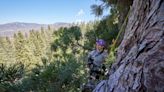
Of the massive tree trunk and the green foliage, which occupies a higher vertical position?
the massive tree trunk

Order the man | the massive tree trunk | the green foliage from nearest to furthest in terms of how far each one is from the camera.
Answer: the massive tree trunk → the man → the green foliage

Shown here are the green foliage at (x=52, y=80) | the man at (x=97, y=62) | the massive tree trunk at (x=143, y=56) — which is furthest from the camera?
the green foliage at (x=52, y=80)

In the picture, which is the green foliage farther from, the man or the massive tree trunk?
the massive tree trunk

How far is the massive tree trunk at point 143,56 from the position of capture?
3781 mm

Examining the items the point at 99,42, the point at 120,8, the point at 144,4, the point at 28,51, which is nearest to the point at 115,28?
the point at 120,8

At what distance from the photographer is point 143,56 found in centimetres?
414

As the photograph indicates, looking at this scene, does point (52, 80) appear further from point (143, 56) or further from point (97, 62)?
point (143, 56)

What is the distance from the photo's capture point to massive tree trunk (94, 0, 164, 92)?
378cm

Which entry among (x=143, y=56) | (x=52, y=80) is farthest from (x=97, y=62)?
(x=143, y=56)

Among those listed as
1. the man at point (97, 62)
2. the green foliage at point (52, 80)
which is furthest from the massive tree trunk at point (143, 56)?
the green foliage at point (52, 80)

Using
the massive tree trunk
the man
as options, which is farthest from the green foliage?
the massive tree trunk

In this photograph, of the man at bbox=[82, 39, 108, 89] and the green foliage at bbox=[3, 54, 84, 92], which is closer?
the man at bbox=[82, 39, 108, 89]

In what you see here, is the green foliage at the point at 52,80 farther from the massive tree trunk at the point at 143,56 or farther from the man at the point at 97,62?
the massive tree trunk at the point at 143,56

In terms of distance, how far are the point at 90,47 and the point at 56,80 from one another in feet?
18.5
